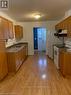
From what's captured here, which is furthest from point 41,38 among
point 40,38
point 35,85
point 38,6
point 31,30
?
point 35,85

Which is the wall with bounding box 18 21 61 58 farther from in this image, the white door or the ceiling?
the ceiling

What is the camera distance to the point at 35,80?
178 inches

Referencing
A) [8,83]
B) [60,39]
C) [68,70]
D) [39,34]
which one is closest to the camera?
[8,83]

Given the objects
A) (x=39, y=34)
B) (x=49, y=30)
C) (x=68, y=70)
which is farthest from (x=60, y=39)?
(x=68, y=70)

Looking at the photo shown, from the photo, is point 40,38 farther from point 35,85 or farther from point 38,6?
point 35,85

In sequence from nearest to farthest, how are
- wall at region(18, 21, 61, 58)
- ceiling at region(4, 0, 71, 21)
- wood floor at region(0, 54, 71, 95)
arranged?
wood floor at region(0, 54, 71, 95) → ceiling at region(4, 0, 71, 21) → wall at region(18, 21, 61, 58)

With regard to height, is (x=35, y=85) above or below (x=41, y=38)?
below

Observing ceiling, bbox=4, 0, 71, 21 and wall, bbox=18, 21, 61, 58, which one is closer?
ceiling, bbox=4, 0, 71, 21

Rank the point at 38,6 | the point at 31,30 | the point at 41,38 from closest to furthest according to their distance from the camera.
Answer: the point at 38,6
the point at 31,30
the point at 41,38

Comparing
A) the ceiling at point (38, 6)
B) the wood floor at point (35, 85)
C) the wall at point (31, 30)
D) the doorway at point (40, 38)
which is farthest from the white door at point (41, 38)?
the wood floor at point (35, 85)

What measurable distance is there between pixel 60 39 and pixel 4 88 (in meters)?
5.97

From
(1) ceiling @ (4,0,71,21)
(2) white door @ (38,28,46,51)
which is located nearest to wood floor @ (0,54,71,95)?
(1) ceiling @ (4,0,71,21)

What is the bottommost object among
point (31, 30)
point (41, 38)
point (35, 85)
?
point (35, 85)

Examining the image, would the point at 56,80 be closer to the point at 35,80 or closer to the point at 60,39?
the point at 35,80
